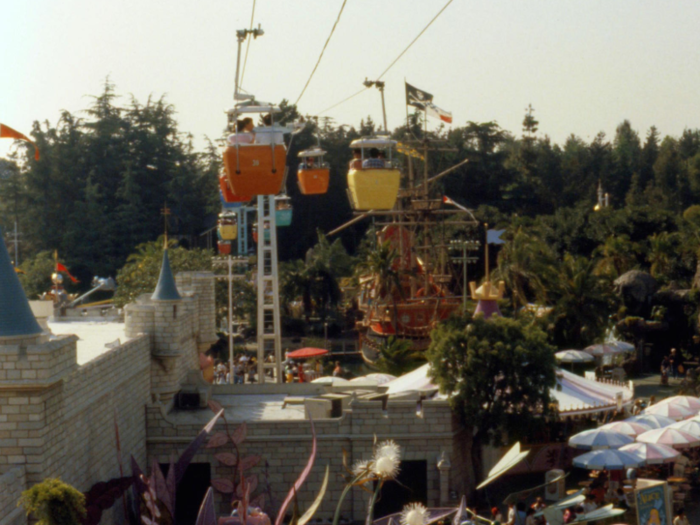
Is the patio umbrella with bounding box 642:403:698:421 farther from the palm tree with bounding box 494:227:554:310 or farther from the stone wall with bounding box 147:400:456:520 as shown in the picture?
the palm tree with bounding box 494:227:554:310

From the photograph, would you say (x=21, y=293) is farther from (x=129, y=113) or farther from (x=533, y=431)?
(x=129, y=113)

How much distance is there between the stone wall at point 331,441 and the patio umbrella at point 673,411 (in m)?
5.09

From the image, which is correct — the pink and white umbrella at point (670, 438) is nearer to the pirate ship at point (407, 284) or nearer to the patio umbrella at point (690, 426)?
the patio umbrella at point (690, 426)

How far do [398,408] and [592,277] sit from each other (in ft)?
60.0

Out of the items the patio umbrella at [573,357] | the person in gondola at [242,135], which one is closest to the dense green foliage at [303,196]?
→ the patio umbrella at [573,357]

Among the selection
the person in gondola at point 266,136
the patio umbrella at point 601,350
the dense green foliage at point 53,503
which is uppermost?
the person in gondola at point 266,136

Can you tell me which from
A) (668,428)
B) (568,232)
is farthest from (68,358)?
(568,232)

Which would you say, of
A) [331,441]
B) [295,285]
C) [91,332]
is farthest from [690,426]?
[295,285]

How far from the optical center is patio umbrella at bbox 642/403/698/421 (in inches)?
772

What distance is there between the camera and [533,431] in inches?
711

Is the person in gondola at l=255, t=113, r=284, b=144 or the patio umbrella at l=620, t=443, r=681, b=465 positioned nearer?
the person in gondola at l=255, t=113, r=284, b=144

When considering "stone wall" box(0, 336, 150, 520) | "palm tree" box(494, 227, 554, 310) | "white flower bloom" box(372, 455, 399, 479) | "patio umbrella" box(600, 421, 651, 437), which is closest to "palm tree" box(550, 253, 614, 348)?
"palm tree" box(494, 227, 554, 310)

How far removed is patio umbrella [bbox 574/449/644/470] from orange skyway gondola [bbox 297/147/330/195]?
21.9 ft

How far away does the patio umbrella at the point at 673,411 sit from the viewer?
19609mm
